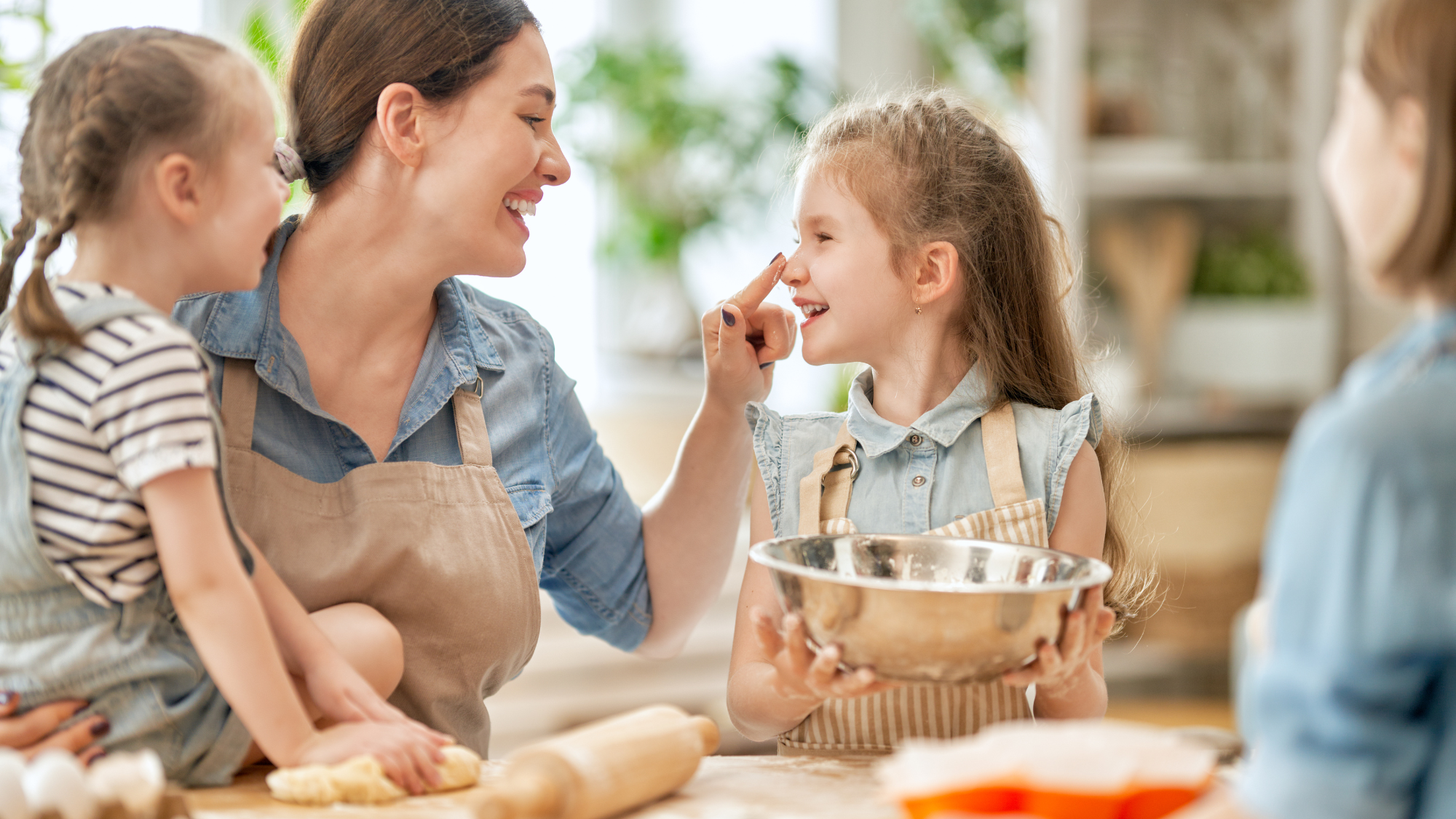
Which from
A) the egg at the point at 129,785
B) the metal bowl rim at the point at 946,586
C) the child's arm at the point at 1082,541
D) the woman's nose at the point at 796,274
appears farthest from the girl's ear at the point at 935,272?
the egg at the point at 129,785

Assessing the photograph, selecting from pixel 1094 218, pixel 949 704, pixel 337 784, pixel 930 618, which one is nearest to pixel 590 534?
pixel 949 704

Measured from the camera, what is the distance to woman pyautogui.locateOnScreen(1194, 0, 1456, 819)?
674 mm

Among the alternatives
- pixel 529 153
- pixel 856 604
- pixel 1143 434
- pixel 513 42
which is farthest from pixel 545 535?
pixel 1143 434

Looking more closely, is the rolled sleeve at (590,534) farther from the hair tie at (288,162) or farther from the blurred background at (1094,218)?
the blurred background at (1094,218)

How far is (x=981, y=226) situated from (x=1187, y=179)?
251 centimetres

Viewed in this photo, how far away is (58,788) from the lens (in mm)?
841

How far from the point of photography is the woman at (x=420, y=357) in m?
1.25

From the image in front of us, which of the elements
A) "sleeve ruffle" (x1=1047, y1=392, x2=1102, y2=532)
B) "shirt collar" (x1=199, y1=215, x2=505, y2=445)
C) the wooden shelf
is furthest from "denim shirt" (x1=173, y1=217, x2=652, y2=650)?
the wooden shelf

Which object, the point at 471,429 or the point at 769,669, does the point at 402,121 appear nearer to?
the point at 471,429

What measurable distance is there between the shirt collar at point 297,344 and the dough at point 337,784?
1.40 feet

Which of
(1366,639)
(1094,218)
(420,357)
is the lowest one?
(1366,639)

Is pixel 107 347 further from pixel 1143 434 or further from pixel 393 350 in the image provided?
pixel 1143 434

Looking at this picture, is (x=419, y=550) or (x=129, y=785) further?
(x=419, y=550)

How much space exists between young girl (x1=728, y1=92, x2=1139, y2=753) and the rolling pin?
0.75 ft
